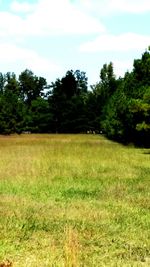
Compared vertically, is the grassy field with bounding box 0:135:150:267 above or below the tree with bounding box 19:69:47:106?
below

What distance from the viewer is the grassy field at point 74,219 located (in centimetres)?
966

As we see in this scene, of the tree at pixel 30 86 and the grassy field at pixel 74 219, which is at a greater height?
the tree at pixel 30 86

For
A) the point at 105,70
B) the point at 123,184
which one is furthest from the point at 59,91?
the point at 123,184

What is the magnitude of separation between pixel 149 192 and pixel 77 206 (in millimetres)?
3746

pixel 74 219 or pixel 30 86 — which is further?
pixel 30 86

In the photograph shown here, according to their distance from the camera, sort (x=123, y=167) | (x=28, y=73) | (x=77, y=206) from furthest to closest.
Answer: (x=28, y=73) < (x=123, y=167) < (x=77, y=206)

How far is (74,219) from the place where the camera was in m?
13.3

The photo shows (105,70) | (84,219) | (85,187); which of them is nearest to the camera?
(84,219)

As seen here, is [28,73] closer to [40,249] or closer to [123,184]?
[123,184]

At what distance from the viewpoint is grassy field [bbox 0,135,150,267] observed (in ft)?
31.7

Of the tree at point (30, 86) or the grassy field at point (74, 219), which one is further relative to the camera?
the tree at point (30, 86)

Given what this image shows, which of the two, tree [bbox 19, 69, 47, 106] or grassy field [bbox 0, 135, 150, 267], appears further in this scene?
tree [bbox 19, 69, 47, 106]

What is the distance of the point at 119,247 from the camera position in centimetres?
1055

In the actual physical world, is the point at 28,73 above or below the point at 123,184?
above
